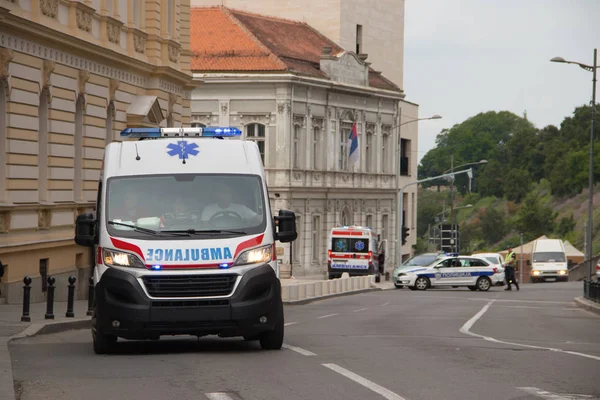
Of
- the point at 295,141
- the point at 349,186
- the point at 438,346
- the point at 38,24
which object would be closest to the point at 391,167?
the point at 349,186

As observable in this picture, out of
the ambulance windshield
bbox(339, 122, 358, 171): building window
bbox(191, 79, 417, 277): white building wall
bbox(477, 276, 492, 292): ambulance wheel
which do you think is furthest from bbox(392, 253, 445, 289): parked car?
the ambulance windshield

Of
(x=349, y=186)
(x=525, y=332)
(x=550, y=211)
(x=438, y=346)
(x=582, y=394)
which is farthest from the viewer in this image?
(x=550, y=211)

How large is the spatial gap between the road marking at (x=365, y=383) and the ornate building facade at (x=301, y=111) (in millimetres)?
50988

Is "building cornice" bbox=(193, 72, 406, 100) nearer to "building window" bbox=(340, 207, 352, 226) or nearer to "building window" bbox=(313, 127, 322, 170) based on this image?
"building window" bbox=(313, 127, 322, 170)

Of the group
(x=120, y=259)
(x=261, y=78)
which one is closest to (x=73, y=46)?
(x=120, y=259)

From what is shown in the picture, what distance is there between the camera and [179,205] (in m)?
16.4

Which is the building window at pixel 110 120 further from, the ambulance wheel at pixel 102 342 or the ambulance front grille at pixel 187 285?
the ambulance front grille at pixel 187 285

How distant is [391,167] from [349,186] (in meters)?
6.75

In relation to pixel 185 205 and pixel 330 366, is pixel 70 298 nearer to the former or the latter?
pixel 185 205

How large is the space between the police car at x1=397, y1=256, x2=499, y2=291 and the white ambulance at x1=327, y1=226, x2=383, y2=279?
36.8 feet

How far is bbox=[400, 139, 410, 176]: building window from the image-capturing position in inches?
3521

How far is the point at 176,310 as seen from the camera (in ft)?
51.5

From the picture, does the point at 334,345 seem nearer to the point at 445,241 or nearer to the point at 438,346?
the point at 438,346

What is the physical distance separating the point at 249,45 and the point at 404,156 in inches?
914
